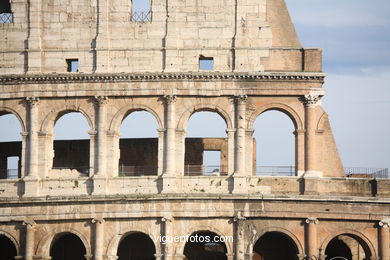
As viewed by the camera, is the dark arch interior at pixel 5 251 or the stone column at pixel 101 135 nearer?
the stone column at pixel 101 135

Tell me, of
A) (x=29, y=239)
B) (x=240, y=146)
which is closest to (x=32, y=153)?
(x=29, y=239)

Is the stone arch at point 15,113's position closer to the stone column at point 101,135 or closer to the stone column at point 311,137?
the stone column at point 101,135

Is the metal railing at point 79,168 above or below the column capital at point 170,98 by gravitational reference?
below

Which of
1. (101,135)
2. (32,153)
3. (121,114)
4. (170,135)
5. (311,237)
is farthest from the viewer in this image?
(121,114)

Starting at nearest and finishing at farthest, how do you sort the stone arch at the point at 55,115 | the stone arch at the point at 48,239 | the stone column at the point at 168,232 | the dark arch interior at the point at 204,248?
the stone column at the point at 168,232 < the stone arch at the point at 48,239 < the stone arch at the point at 55,115 < the dark arch interior at the point at 204,248

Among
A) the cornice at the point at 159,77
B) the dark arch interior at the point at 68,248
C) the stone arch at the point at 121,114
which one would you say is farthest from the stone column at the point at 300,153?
the dark arch interior at the point at 68,248

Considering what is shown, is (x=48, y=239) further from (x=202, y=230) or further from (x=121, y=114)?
(x=202, y=230)

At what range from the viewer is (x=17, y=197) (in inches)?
1914

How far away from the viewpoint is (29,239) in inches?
1897

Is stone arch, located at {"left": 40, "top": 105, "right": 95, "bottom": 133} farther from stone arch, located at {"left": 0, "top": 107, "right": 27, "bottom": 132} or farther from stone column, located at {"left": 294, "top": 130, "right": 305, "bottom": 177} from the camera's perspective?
stone column, located at {"left": 294, "top": 130, "right": 305, "bottom": 177}

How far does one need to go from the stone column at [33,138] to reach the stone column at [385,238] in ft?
43.7

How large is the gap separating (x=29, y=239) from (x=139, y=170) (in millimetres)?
6155

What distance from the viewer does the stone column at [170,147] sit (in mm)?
48125

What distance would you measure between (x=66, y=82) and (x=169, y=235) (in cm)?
723
